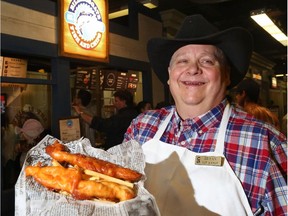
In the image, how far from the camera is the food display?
2.68ft

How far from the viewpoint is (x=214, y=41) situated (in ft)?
5.28

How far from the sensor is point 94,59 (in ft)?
16.3

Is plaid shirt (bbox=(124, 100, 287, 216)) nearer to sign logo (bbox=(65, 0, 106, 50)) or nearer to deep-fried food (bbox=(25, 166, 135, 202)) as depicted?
deep-fried food (bbox=(25, 166, 135, 202))

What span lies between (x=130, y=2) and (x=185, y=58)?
16.3 ft

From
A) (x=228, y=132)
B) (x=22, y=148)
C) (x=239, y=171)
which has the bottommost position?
(x=22, y=148)

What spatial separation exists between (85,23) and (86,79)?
1.49 m

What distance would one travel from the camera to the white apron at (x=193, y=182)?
1285mm

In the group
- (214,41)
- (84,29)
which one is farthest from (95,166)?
(84,29)

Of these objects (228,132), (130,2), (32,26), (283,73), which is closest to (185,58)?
(228,132)

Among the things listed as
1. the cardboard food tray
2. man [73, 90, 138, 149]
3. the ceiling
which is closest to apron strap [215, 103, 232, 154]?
the cardboard food tray

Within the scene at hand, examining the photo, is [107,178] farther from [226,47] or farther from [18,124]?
[18,124]

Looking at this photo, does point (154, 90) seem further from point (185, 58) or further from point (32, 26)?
point (185, 58)

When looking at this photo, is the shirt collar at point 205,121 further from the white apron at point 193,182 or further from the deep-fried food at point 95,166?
the deep-fried food at point 95,166

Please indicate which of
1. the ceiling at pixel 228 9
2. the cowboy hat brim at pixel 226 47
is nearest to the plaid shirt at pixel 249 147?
the cowboy hat brim at pixel 226 47
